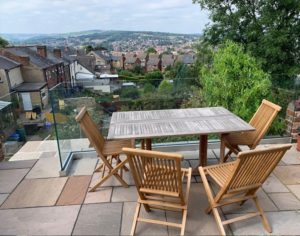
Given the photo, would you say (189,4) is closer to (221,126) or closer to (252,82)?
(252,82)

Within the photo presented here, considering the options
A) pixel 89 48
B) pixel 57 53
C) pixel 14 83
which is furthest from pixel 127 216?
pixel 89 48

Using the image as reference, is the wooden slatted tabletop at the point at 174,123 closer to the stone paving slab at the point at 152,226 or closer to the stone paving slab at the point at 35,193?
the stone paving slab at the point at 152,226

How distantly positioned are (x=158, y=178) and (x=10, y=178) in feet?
7.63

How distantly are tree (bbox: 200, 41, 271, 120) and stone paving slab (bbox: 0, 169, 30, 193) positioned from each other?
3.43 meters

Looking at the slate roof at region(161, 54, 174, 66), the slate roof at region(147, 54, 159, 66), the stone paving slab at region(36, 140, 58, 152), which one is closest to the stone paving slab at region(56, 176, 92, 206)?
the stone paving slab at region(36, 140, 58, 152)

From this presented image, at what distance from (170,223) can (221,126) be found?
119 centimetres

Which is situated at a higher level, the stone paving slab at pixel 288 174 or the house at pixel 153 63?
the stone paving slab at pixel 288 174

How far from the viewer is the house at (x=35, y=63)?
23.2 metres

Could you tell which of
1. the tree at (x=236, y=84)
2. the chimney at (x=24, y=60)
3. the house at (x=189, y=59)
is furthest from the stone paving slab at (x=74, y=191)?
the chimney at (x=24, y=60)

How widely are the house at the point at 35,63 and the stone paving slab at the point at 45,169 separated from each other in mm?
22115

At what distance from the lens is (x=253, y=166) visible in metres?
2.13

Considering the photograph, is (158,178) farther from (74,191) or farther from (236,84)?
(236,84)

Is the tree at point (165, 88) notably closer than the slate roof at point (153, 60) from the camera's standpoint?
Yes

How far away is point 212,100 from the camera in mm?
5043
